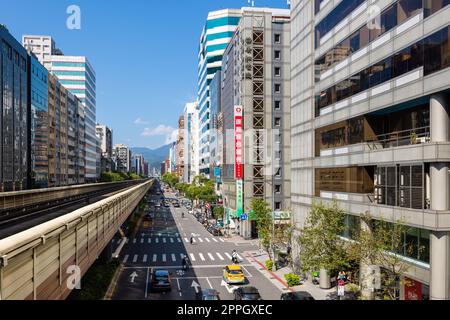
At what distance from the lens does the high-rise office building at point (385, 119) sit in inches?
822

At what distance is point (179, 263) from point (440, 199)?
31.8 metres

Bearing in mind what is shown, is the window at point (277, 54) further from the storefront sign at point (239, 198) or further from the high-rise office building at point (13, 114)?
the high-rise office building at point (13, 114)

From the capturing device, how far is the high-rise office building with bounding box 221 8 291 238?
64312 millimetres

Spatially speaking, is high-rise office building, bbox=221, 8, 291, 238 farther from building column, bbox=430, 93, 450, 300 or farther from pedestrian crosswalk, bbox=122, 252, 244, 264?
building column, bbox=430, 93, 450, 300

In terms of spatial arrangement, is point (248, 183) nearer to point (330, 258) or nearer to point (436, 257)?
point (330, 258)

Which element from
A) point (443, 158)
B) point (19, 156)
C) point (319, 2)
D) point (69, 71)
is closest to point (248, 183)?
point (319, 2)

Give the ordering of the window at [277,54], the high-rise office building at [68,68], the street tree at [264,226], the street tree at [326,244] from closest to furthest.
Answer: the street tree at [326,244]
the street tree at [264,226]
the window at [277,54]
the high-rise office building at [68,68]

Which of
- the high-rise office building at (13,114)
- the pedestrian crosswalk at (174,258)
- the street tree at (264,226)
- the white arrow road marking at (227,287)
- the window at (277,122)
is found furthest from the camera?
the high-rise office building at (13,114)

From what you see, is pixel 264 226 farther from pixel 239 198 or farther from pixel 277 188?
pixel 277 188

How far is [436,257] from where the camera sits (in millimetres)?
20844

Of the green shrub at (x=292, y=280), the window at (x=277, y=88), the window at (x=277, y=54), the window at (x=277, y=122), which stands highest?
the window at (x=277, y=54)

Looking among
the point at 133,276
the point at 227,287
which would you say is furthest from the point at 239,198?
the point at 227,287

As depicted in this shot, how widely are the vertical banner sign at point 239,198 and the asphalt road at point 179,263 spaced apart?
184 inches

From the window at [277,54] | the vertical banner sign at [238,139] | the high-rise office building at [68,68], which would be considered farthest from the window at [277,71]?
the high-rise office building at [68,68]
